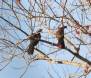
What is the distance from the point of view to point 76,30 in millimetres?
4766

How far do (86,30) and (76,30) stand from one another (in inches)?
10.4

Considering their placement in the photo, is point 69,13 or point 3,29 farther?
point 3,29

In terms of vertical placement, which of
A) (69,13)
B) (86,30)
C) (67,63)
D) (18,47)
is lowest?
(67,63)

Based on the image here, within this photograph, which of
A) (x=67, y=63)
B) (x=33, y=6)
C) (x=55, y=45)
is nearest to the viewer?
(x=55, y=45)

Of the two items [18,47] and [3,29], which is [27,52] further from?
[3,29]

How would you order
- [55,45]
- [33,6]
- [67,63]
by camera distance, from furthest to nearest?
[67,63], [33,6], [55,45]

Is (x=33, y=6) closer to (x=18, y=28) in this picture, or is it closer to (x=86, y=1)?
(x=18, y=28)

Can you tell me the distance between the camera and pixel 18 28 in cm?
460

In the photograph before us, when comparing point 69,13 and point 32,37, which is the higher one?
point 69,13

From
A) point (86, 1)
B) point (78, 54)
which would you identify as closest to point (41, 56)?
point (78, 54)

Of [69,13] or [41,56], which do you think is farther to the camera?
[41,56]

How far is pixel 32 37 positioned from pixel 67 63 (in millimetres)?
948

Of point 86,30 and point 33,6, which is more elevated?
point 33,6

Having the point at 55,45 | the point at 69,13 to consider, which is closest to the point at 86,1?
the point at 69,13
